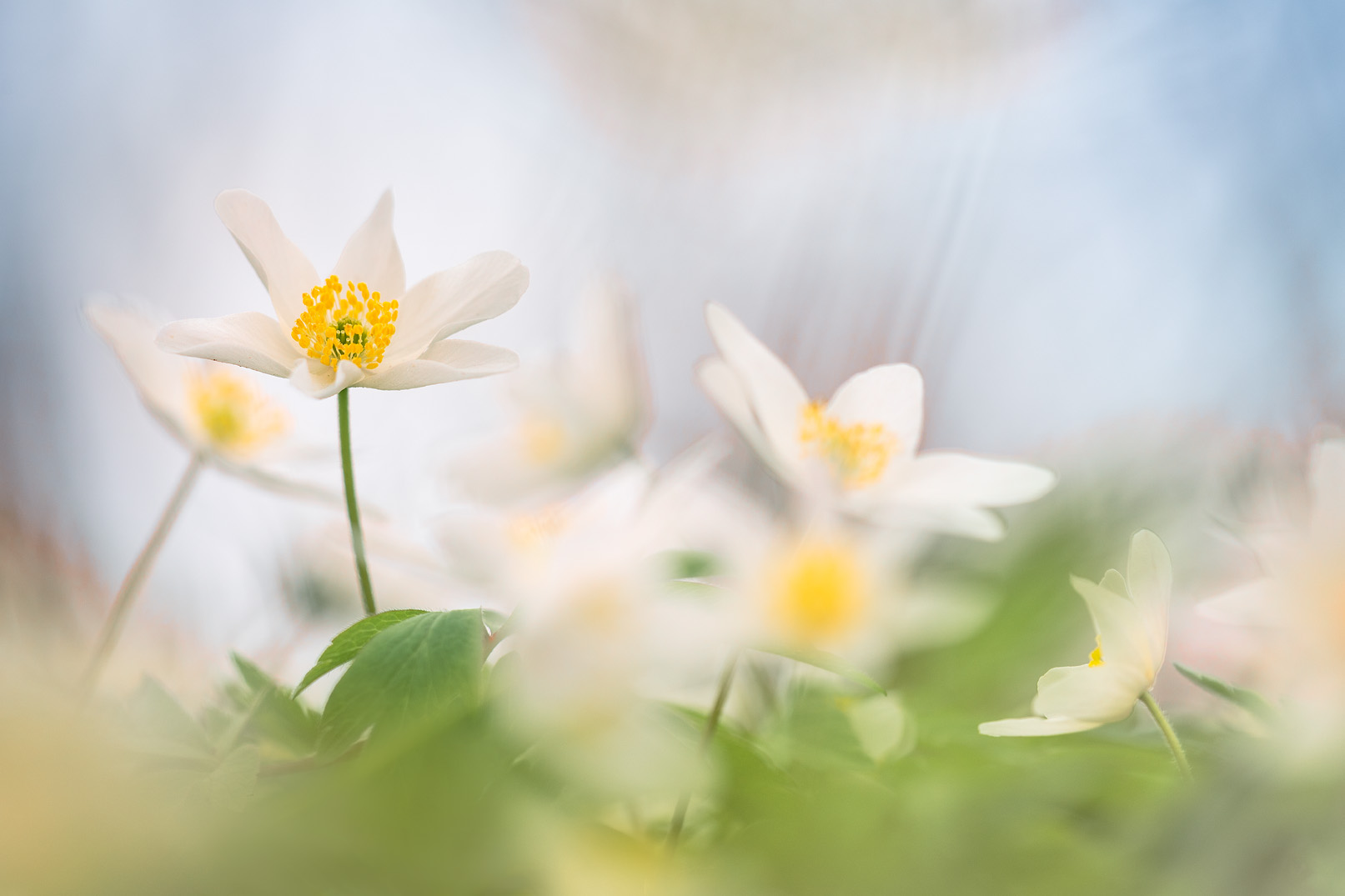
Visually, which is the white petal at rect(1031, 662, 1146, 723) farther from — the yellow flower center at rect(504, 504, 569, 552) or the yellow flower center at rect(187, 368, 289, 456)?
the yellow flower center at rect(187, 368, 289, 456)

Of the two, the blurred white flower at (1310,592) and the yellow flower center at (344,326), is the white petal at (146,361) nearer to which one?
the yellow flower center at (344,326)

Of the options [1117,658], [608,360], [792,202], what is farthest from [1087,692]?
[792,202]

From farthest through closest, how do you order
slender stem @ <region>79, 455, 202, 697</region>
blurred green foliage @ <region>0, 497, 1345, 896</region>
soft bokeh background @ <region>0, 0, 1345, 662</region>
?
soft bokeh background @ <region>0, 0, 1345, 662</region> < slender stem @ <region>79, 455, 202, 697</region> < blurred green foliage @ <region>0, 497, 1345, 896</region>

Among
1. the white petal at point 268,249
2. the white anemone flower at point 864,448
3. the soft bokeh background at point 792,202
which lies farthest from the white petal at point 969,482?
the soft bokeh background at point 792,202

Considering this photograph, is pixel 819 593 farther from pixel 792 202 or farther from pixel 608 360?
pixel 792 202

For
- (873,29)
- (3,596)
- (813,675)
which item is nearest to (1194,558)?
(813,675)

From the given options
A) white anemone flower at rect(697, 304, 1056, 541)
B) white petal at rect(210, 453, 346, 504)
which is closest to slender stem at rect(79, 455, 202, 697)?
white petal at rect(210, 453, 346, 504)
